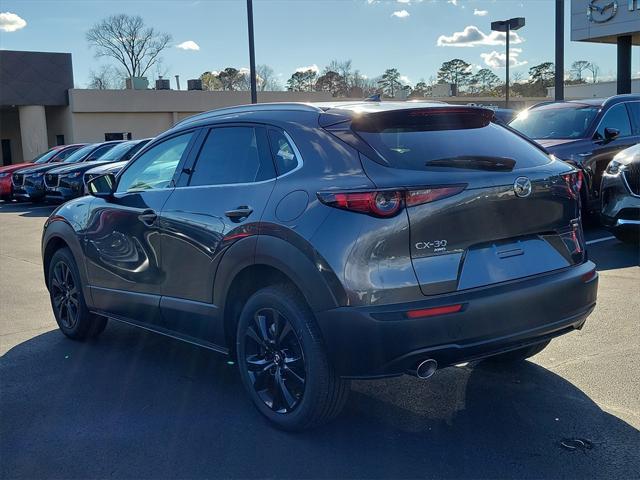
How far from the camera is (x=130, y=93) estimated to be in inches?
1480

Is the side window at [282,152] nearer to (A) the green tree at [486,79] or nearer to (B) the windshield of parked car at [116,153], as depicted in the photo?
(B) the windshield of parked car at [116,153]

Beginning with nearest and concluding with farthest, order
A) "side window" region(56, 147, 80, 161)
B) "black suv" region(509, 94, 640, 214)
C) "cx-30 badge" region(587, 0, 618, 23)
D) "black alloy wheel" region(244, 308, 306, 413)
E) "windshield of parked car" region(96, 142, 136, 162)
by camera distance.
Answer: "black alloy wheel" region(244, 308, 306, 413), "black suv" region(509, 94, 640, 214), "windshield of parked car" region(96, 142, 136, 162), "side window" region(56, 147, 80, 161), "cx-30 badge" region(587, 0, 618, 23)

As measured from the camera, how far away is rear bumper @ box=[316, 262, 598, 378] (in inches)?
128

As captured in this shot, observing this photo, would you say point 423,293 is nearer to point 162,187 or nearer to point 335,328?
point 335,328

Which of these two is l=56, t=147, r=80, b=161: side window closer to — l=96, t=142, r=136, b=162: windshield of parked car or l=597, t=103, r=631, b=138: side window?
l=96, t=142, r=136, b=162: windshield of parked car

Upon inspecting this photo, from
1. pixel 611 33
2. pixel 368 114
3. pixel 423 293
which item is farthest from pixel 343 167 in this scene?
pixel 611 33

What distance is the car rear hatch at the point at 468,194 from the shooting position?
3.35m

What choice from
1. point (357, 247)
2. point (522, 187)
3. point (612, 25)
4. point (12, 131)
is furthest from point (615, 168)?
point (12, 131)

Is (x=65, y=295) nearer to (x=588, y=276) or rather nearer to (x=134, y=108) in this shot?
(x=588, y=276)

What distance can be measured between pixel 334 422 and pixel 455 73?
88.4 meters

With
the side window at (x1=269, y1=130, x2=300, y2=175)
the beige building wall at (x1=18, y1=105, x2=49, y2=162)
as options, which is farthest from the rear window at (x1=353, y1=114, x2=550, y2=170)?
the beige building wall at (x1=18, y1=105, x2=49, y2=162)

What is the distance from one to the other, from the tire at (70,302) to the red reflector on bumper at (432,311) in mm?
3314

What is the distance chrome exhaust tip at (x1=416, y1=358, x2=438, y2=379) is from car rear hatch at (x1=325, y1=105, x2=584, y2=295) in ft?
1.13

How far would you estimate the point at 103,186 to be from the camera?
5449mm
